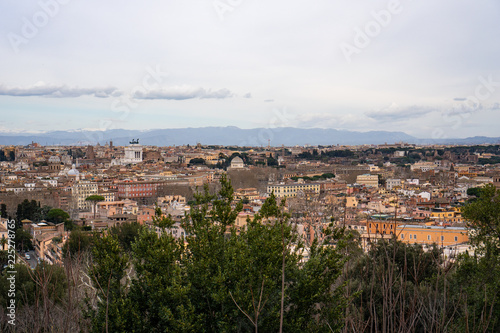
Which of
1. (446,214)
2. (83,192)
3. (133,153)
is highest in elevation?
(133,153)

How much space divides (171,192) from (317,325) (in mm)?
25655

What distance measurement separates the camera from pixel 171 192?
93.5 feet

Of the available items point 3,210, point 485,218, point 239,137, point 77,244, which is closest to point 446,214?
point 77,244

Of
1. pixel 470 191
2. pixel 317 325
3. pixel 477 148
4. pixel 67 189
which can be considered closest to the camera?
pixel 317 325

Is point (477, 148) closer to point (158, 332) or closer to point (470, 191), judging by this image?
point (470, 191)

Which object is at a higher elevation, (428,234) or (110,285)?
(110,285)

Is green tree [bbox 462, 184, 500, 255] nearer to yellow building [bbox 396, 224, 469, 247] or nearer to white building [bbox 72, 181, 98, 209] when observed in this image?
yellow building [bbox 396, 224, 469, 247]

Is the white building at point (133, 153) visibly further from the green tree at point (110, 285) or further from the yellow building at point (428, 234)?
the green tree at point (110, 285)

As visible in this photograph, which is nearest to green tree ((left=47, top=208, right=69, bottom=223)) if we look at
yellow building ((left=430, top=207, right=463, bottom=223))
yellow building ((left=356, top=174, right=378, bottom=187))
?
yellow building ((left=430, top=207, right=463, bottom=223))

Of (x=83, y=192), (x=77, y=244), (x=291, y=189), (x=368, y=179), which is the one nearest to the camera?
(x=77, y=244)

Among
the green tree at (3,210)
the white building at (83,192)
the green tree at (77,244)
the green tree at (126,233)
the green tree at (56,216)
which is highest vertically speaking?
the green tree at (77,244)

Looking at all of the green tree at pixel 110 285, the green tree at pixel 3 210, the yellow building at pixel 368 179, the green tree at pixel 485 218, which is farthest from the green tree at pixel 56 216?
the yellow building at pixel 368 179

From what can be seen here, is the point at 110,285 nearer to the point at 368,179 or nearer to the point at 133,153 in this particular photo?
the point at 368,179

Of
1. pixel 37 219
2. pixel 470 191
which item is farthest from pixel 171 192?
pixel 470 191
